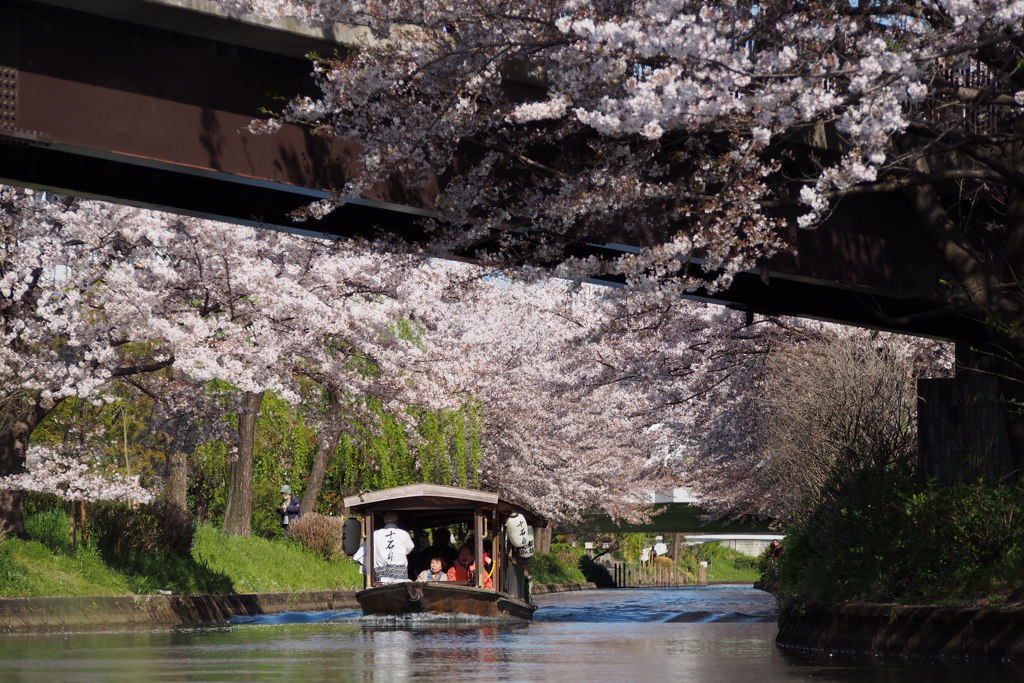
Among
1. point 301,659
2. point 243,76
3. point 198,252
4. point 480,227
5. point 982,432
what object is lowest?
point 301,659

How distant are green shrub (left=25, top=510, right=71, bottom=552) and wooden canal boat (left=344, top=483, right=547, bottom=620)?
525cm

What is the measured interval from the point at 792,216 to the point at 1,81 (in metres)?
8.60

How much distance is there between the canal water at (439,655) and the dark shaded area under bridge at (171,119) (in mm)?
4279

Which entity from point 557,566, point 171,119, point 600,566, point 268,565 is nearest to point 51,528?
point 268,565

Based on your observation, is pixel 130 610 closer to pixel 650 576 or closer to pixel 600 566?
pixel 600 566

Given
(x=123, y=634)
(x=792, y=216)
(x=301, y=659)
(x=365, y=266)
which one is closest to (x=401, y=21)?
(x=792, y=216)

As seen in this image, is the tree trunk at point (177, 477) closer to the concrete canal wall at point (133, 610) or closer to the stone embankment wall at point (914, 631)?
the concrete canal wall at point (133, 610)

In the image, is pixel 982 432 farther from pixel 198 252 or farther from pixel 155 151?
pixel 198 252

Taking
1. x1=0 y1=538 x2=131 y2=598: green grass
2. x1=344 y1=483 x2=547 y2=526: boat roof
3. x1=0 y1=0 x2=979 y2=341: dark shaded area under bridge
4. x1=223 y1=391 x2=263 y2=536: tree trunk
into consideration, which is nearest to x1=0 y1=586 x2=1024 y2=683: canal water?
x1=344 y1=483 x2=547 y2=526: boat roof

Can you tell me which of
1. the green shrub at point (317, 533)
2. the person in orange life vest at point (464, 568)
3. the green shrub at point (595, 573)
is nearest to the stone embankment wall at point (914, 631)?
the person in orange life vest at point (464, 568)

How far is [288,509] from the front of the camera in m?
41.8

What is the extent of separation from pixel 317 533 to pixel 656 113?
3035 cm

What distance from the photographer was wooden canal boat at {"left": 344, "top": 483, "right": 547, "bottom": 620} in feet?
80.4

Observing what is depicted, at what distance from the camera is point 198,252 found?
2806 cm
